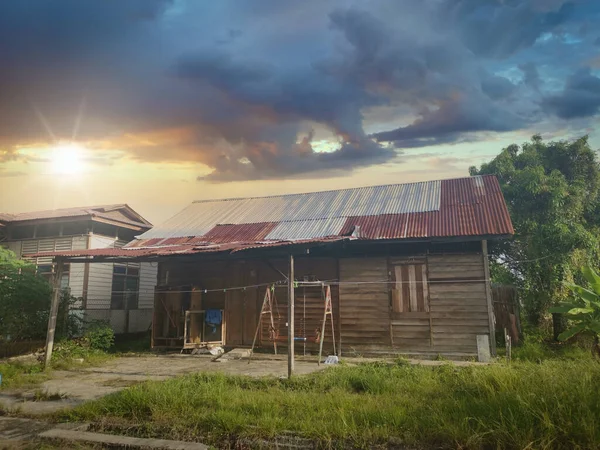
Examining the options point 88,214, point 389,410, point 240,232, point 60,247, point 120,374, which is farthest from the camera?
point 60,247

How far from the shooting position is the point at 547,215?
16.0 m

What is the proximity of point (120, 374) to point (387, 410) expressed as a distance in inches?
281

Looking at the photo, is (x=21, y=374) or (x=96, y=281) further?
(x=96, y=281)

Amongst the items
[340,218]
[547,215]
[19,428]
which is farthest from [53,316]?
[547,215]

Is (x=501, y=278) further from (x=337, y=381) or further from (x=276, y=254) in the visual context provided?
(x=337, y=381)

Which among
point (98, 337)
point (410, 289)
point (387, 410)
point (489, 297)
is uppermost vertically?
point (410, 289)

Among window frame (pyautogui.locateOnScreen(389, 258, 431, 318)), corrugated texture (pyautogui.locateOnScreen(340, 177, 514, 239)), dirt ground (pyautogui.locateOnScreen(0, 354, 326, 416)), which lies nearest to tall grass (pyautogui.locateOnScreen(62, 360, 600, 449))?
dirt ground (pyautogui.locateOnScreen(0, 354, 326, 416))

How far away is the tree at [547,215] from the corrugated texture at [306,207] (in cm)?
350

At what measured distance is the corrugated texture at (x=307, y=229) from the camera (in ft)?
45.9

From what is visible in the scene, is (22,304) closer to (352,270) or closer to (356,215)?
(352,270)

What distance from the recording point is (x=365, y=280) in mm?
12820

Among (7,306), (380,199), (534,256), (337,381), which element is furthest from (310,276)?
(7,306)

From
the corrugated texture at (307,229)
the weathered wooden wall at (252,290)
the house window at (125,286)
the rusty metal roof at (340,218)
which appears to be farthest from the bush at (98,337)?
the corrugated texture at (307,229)

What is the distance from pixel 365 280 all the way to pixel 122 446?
339 inches
